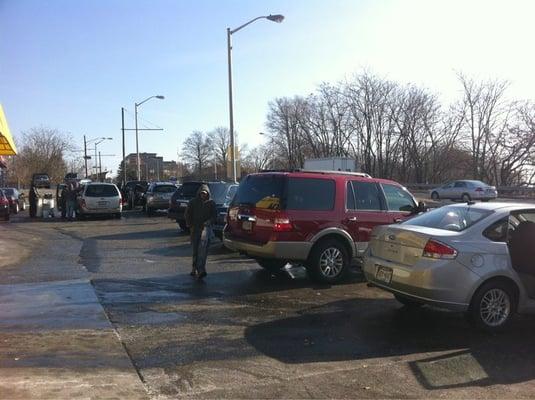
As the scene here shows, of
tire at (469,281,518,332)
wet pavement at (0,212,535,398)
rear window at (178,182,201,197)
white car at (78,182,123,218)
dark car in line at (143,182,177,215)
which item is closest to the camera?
wet pavement at (0,212,535,398)

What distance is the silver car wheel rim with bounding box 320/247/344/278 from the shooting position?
10219 millimetres

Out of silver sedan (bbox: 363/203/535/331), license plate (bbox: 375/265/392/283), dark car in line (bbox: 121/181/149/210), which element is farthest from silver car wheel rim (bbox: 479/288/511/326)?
dark car in line (bbox: 121/181/149/210)

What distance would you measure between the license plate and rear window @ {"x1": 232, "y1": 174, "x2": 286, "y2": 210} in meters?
2.53

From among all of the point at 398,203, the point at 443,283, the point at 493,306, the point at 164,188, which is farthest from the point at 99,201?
the point at 493,306

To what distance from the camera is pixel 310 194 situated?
398 inches

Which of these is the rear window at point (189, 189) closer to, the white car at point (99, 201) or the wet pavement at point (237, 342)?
the white car at point (99, 201)

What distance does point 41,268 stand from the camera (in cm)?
1171

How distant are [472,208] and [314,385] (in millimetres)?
3802

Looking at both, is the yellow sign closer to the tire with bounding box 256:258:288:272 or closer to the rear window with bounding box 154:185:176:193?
the tire with bounding box 256:258:288:272

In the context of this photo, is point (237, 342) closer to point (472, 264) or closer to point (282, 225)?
point (472, 264)

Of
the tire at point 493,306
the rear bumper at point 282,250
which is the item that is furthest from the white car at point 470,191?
the tire at point 493,306

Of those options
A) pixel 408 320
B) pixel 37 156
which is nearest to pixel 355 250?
pixel 408 320

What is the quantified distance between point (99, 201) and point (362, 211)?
1791cm

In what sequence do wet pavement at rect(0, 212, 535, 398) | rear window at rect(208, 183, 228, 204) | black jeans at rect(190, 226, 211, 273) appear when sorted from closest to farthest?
wet pavement at rect(0, 212, 535, 398) < black jeans at rect(190, 226, 211, 273) < rear window at rect(208, 183, 228, 204)
